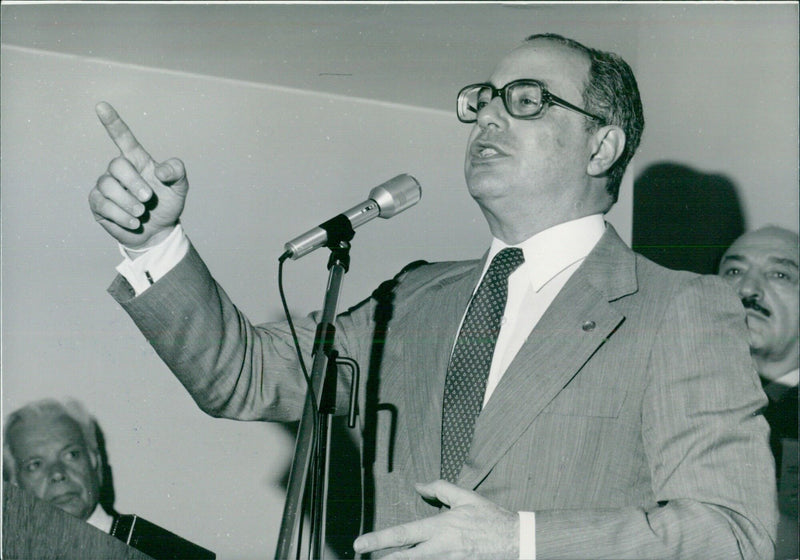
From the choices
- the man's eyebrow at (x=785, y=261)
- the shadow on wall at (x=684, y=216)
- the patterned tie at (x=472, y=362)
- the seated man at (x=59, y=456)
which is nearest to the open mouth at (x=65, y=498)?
the seated man at (x=59, y=456)

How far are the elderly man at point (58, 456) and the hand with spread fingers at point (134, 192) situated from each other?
1.39 metres

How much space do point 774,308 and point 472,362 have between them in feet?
4.95

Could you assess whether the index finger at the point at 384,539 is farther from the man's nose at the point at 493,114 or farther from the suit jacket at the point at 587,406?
the man's nose at the point at 493,114

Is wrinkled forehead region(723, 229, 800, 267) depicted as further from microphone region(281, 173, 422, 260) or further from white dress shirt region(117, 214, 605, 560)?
microphone region(281, 173, 422, 260)

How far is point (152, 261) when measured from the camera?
4.95 ft

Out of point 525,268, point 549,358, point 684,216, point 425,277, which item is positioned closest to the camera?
point 549,358

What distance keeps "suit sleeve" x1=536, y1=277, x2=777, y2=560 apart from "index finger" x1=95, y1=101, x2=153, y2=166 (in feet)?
2.83

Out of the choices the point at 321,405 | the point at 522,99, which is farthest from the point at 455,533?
the point at 522,99

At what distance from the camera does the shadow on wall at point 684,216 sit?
2828mm

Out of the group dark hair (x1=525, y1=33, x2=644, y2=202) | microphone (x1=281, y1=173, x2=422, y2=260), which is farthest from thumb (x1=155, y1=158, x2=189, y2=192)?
dark hair (x1=525, y1=33, x2=644, y2=202)

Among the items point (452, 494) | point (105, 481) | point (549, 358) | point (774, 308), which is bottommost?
point (105, 481)

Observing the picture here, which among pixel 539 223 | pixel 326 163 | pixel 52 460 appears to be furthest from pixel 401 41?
pixel 52 460

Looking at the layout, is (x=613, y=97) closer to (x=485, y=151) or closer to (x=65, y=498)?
(x=485, y=151)

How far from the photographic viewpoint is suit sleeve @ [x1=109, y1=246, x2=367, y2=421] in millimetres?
1517
